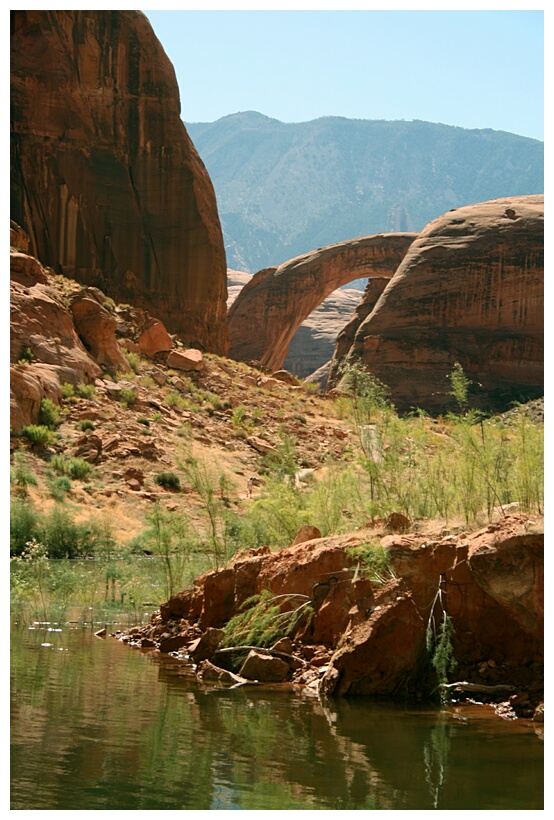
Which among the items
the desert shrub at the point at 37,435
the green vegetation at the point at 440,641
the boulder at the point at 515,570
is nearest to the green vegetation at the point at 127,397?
the desert shrub at the point at 37,435

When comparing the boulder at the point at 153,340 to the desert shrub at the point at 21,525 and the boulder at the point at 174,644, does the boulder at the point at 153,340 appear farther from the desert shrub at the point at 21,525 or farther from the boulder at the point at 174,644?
the boulder at the point at 174,644

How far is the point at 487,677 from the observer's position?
7.98 meters

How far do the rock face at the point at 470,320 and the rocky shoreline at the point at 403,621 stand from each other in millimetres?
27048

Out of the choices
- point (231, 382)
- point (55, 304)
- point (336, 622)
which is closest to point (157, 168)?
point (231, 382)

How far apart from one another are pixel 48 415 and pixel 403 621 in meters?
15.3

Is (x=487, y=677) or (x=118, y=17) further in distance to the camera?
(x=118, y=17)

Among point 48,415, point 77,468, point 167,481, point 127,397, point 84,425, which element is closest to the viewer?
point 77,468

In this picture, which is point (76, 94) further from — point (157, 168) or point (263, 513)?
point (263, 513)

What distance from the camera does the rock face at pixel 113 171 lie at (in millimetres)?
30781

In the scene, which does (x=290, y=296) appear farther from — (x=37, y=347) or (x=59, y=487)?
(x=59, y=487)

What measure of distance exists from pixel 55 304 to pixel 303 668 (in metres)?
17.0

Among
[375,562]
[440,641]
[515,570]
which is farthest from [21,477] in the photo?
[515,570]

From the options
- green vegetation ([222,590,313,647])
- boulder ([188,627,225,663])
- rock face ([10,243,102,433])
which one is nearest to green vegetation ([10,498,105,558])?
rock face ([10,243,102,433])

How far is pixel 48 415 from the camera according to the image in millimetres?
22125
